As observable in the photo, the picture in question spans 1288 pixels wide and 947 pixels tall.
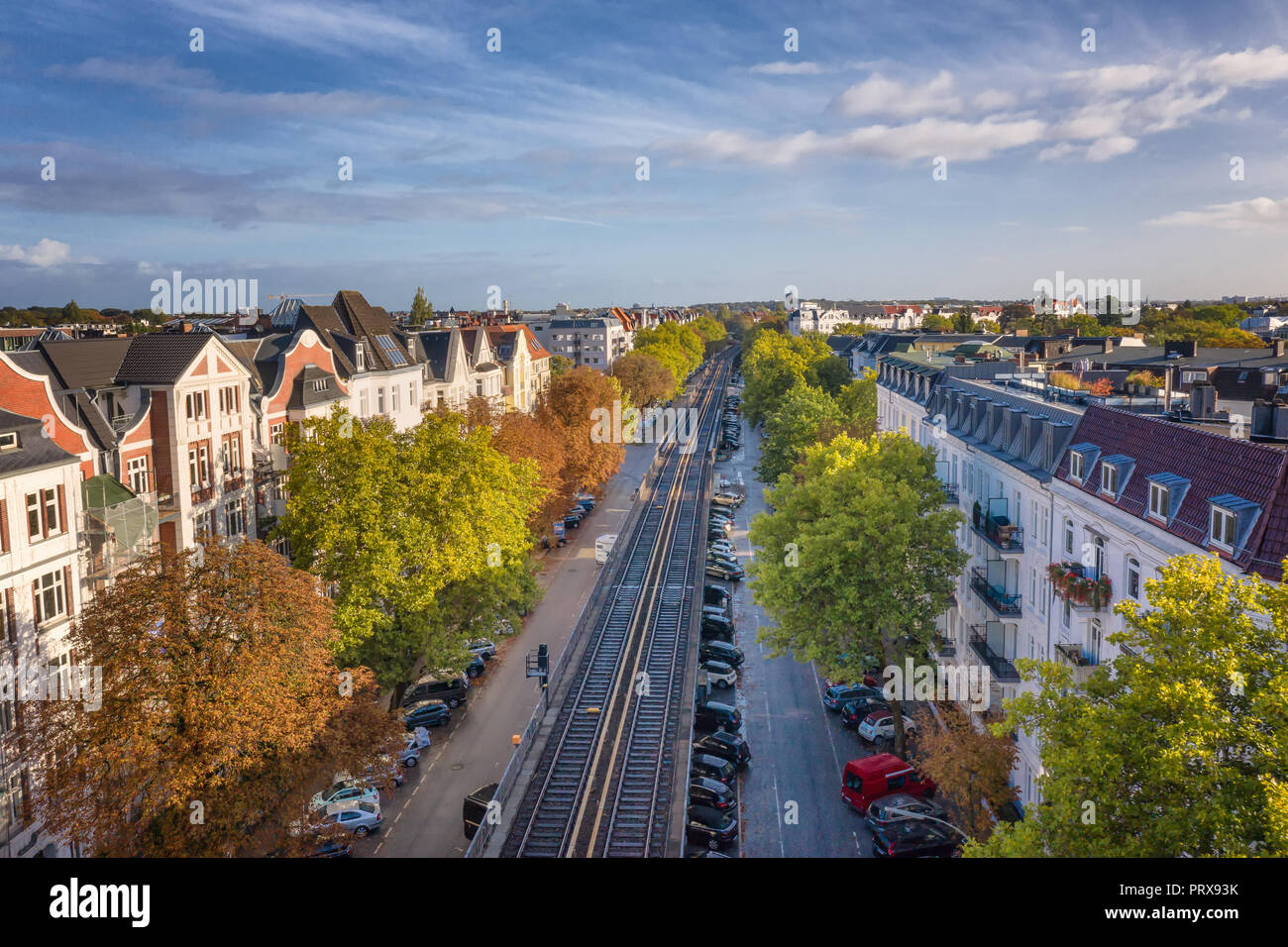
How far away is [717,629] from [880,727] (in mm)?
12119

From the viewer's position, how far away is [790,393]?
7638 cm

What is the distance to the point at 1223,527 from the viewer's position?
2088 centimetres

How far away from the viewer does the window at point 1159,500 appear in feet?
77.5

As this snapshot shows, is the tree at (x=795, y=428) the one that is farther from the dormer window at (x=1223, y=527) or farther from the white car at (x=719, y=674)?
the dormer window at (x=1223, y=527)

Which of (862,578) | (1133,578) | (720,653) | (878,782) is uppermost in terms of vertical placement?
(1133,578)

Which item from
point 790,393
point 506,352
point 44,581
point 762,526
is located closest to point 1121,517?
point 762,526

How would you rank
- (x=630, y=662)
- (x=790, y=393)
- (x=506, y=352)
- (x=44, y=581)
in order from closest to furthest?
(x=44, y=581) < (x=630, y=662) < (x=790, y=393) < (x=506, y=352)

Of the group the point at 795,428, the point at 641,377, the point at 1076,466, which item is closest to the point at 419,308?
the point at 641,377

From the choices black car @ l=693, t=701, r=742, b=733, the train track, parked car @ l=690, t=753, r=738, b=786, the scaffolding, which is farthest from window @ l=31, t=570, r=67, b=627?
black car @ l=693, t=701, r=742, b=733

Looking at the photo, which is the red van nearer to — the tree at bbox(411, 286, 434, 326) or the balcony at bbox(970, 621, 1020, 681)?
the balcony at bbox(970, 621, 1020, 681)

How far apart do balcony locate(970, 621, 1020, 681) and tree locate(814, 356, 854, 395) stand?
61.8 meters

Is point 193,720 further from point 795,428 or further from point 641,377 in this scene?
point 641,377
